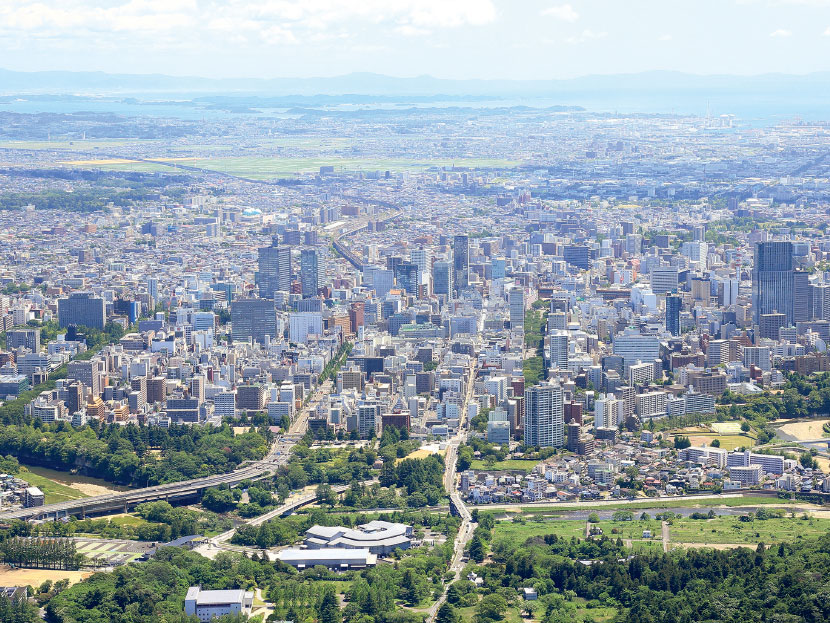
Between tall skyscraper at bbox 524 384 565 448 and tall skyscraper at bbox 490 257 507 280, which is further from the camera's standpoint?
tall skyscraper at bbox 490 257 507 280

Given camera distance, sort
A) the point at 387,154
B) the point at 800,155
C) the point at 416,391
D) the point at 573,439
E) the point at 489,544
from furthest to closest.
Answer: the point at 387,154 < the point at 800,155 < the point at 416,391 < the point at 573,439 < the point at 489,544

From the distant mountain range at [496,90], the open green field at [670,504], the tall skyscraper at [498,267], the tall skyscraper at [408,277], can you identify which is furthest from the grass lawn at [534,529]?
the distant mountain range at [496,90]

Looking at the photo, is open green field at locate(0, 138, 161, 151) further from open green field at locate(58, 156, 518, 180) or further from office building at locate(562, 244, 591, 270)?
office building at locate(562, 244, 591, 270)

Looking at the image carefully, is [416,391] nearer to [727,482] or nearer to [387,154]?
[727,482]

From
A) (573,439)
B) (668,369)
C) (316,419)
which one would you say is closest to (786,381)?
(668,369)

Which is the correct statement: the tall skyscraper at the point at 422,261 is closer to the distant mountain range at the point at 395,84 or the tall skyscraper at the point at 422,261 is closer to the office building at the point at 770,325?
the office building at the point at 770,325

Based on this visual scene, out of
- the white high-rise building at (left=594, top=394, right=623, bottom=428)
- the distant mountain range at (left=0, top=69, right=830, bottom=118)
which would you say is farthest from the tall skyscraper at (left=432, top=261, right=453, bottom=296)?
the distant mountain range at (left=0, top=69, right=830, bottom=118)

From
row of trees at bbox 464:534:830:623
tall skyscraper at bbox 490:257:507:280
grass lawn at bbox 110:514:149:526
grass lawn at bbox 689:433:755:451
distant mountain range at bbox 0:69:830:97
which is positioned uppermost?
row of trees at bbox 464:534:830:623
